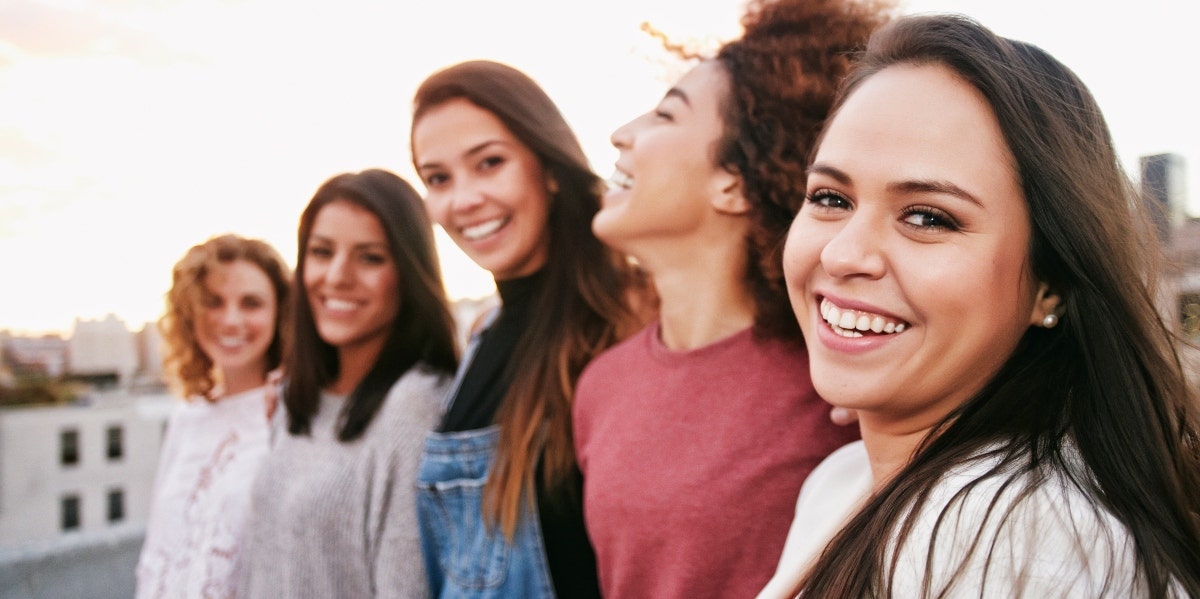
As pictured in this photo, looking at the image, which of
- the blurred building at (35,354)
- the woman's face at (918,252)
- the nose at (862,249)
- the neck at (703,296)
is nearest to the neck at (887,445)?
the woman's face at (918,252)

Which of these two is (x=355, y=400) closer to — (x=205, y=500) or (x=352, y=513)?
(x=352, y=513)

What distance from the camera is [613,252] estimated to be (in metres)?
2.69

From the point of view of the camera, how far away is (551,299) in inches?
102

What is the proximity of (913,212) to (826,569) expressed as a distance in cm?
55

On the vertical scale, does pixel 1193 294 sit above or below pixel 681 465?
above

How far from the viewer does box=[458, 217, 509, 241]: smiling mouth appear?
8.48 feet

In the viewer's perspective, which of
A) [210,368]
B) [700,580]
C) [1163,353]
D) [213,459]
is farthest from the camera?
[210,368]

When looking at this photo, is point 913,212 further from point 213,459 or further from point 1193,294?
point 213,459

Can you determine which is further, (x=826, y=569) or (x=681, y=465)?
(x=681, y=465)

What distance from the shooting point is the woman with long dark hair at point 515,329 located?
228cm

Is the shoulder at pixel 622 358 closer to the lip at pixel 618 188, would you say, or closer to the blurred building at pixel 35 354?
the lip at pixel 618 188

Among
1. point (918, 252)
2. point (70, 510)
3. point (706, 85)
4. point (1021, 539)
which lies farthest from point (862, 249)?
point (70, 510)

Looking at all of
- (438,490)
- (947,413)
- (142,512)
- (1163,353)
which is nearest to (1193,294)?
(1163,353)

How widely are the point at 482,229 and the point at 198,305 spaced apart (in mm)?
1853
